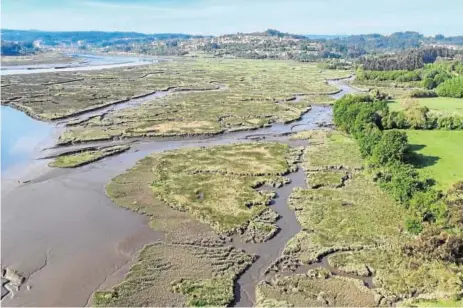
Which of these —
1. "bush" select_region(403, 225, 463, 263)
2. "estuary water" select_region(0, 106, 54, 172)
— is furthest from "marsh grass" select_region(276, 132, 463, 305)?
"estuary water" select_region(0, 106, 54, 172)

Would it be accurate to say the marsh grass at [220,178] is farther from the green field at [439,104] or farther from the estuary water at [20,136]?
the green field at [439,104]

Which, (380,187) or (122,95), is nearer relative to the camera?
(380,187)

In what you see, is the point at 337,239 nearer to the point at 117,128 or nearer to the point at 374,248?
the point at 374,248

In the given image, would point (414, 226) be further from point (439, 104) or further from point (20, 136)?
point (439, 104)

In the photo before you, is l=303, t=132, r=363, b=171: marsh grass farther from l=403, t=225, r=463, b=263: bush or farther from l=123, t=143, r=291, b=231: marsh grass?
l=403, t=225, r=463, b=263: bush

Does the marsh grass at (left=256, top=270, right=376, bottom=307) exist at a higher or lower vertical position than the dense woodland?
lower

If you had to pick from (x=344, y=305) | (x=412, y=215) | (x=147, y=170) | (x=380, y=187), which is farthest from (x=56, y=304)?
(x=380, y=187)

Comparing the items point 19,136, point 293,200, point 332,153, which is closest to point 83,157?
point 19,136
